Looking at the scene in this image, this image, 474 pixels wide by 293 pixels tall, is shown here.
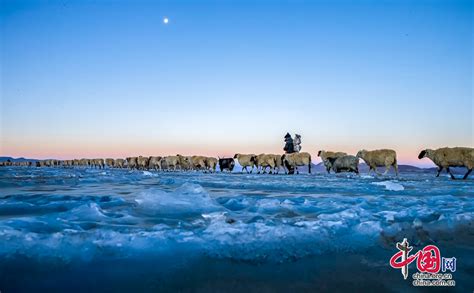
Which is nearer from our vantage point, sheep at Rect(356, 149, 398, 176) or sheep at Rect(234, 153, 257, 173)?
sheep at Rect(356, 149, 398, 176)

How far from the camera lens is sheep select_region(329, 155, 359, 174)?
22.3m

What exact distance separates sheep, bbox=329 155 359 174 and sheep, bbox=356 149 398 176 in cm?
69

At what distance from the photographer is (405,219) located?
3.68m

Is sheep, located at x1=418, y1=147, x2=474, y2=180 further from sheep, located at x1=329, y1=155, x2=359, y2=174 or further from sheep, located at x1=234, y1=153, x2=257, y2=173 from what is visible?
sheep, located at x1=234, y1=153, x2=257, y2=173

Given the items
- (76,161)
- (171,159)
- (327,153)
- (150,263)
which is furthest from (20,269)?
(76,161)

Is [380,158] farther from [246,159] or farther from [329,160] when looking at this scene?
[246,159]

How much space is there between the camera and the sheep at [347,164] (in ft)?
73.3

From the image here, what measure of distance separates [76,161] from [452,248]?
98.3m

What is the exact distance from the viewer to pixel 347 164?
22797mm

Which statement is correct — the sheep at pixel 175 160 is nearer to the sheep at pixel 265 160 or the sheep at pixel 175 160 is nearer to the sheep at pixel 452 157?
the sheep at pixel 265 160

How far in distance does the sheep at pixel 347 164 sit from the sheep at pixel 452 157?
5170 mm

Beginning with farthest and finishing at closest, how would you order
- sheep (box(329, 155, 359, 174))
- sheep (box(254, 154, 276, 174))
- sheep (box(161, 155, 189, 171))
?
sheep (box(161, 155, 189, 171)) → sheep (box(254, 154, 276, 174)) → sheep (box(329, 155, 359, 174))

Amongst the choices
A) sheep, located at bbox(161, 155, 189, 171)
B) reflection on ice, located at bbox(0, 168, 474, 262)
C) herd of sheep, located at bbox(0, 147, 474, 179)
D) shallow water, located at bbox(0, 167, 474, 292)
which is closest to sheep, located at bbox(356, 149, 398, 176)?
herd of sheep, located at bbox(0, 147, 474, 179)

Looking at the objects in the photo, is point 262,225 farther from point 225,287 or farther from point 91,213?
point 91,213
